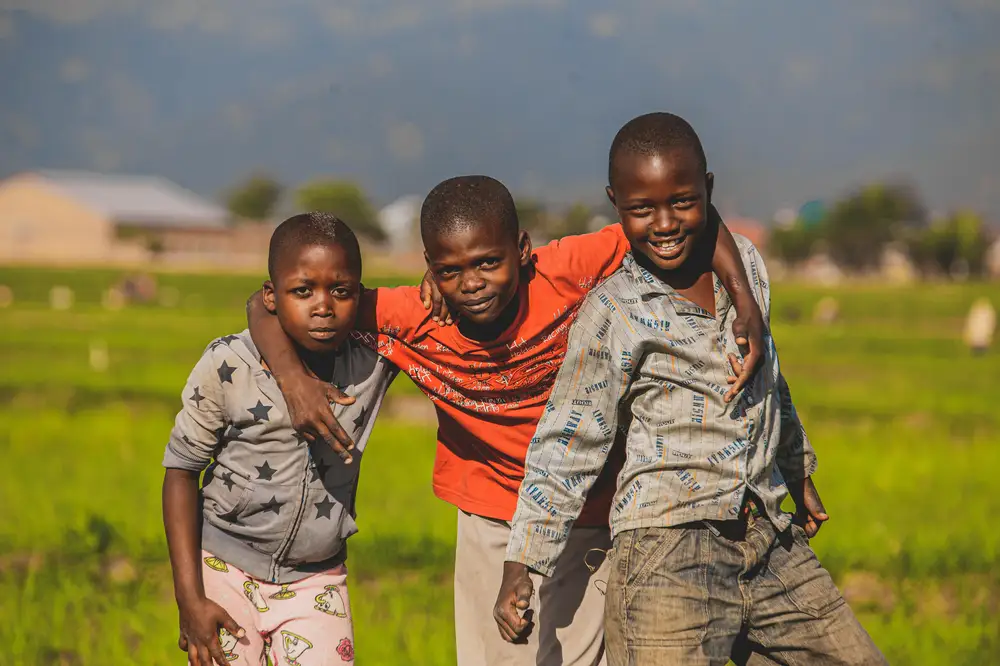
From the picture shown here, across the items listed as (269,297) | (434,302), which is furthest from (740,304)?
(269,297)

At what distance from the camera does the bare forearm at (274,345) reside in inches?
121

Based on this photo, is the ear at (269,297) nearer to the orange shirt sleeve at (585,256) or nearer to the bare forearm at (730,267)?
the orange shirt sleeve at (585,256)

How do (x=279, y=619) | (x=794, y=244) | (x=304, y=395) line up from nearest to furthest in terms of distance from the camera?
(x=304, y=395) < (x=279, y=619) < (x=794, y=244)

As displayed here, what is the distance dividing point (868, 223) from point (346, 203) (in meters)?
50.8

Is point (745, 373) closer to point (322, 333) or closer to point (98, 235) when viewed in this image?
point (322, 333)

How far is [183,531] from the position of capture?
3.17 meters

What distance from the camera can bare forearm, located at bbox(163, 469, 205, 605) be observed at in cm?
314

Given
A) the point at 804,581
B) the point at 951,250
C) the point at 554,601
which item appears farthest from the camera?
the point at 951,250

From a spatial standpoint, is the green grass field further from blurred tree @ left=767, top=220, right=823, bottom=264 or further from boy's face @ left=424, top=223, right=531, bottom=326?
blurred tree @ left=767, top=220, right=823, bottom=264

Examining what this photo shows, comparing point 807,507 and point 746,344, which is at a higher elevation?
point 746,344

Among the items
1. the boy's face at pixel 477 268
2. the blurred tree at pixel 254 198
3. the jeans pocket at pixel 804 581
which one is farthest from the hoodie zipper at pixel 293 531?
the blurred tree at pixel 254 198

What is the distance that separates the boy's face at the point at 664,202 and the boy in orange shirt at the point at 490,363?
165mm

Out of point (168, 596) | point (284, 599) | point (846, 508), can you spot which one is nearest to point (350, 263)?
point (284, 599)

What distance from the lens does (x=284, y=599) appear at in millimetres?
3256
